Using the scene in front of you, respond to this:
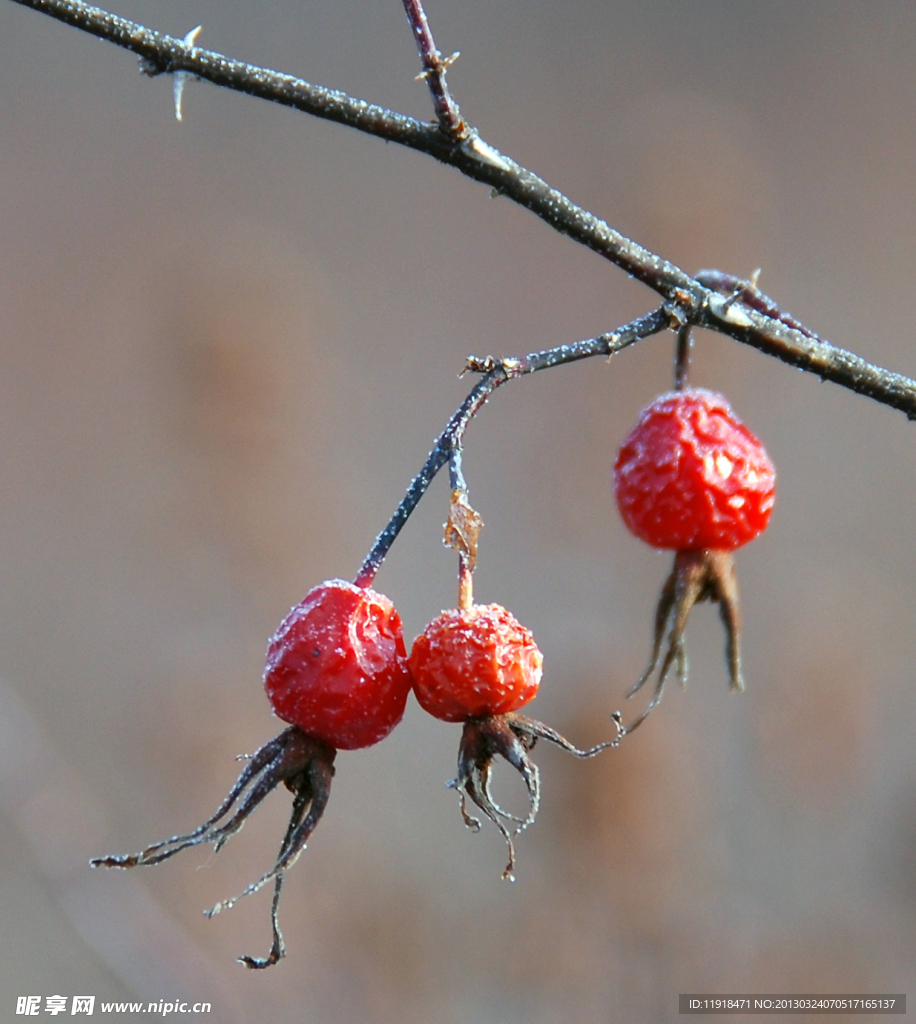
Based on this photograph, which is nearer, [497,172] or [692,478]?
[497,172]

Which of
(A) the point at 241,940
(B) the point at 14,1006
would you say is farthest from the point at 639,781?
(B) the point at 14,1006

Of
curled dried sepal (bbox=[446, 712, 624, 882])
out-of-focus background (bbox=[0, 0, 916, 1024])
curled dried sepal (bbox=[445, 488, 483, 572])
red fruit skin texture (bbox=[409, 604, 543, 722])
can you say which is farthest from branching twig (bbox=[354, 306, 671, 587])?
out-of-focus background (bbox=[0, 0, 916, 1024])

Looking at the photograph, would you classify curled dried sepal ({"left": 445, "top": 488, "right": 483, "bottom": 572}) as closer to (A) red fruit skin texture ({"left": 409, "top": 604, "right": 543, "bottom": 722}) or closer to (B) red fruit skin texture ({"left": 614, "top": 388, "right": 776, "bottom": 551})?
(A) red fruit skin texture ({"left": 409, "top": 604, "right": 543, "bottom": 722})

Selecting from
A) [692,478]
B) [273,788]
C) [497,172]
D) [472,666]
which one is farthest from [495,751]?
[497,172]

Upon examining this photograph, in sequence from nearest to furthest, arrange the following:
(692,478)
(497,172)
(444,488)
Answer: (497,172) < (692,478) < (444,488)

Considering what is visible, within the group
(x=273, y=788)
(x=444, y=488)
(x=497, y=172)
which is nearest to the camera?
(x=497, y=172)

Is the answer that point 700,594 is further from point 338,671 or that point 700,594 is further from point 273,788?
point 273,788

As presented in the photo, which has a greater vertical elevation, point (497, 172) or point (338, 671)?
point (497, 172)
